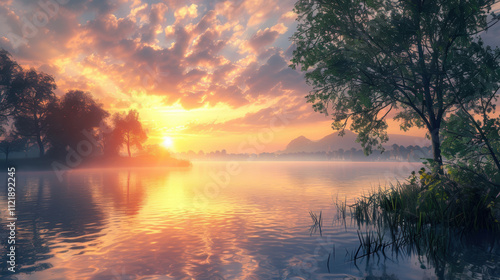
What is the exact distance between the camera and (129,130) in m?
115

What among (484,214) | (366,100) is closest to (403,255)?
(484,214)

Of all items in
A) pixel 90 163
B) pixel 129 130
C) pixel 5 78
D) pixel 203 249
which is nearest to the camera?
pixel 203 249

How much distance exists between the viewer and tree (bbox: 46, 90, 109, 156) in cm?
8556

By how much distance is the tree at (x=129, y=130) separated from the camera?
113875 mm

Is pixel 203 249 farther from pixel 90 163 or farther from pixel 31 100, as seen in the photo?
pixel 90 163

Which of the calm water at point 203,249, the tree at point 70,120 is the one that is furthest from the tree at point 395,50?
the tree at point 70,120

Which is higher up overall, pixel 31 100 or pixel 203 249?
pixel 31 100

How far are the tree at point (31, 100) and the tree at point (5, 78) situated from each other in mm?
1221

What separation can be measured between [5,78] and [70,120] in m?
17.4

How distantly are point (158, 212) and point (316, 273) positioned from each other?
1552 cm

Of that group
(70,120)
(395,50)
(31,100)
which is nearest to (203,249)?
(395,50)

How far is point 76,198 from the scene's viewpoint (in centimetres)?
3081

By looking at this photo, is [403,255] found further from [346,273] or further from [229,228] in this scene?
[229,228]

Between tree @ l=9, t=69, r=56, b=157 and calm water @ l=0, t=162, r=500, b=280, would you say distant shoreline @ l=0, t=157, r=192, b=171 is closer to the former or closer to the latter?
tree @ l=9, t=69, r=56, b=157
